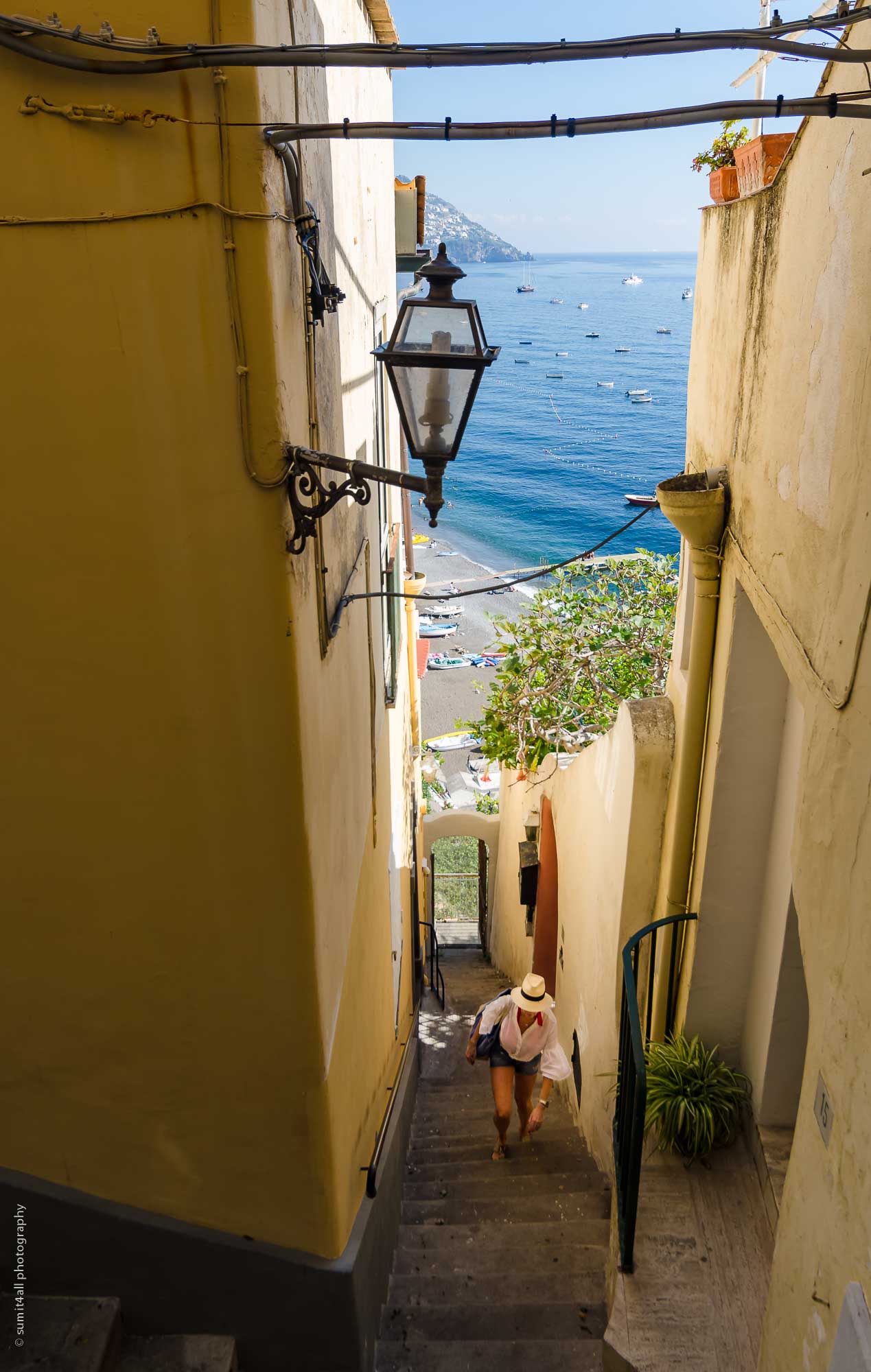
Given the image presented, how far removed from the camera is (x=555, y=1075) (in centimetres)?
667

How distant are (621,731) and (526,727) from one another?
5.01 metres

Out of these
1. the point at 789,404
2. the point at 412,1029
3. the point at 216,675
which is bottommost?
the point at 412,1029

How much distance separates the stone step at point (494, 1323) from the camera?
16.6 feet

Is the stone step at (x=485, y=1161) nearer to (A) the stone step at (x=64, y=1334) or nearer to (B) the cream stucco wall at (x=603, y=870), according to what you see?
(B) the cream stucco wall at (x=603, y=870)

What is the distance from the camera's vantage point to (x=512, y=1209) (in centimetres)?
630

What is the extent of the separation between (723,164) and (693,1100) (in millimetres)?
4794

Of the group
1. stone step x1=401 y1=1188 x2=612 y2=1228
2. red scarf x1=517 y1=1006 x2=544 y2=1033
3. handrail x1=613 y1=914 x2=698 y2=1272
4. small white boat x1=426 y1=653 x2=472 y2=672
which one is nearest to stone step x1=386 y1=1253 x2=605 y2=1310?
stone step x1=401 y1=1188 x2=612 y2=1228

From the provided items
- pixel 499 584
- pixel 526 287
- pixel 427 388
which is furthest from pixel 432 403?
pixel 526 287

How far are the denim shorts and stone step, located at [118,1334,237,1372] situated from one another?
2.88 m

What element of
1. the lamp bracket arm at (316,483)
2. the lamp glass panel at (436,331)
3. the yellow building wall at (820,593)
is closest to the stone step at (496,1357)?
the yellow building wall at (820,593)

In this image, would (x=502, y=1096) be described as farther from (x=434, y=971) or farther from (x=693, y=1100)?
(x=434, y=971)

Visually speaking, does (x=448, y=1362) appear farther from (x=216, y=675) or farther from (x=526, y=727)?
(x=526, y=727)

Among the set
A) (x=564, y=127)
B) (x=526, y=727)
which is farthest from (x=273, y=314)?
(x=526, y=727)

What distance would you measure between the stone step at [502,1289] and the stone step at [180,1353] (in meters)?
1.40
